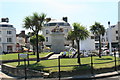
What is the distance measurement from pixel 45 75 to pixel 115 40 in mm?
60520

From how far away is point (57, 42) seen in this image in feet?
122

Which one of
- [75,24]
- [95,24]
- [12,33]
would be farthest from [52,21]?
[75,24]

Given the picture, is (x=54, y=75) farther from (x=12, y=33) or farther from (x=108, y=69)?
(x=12, y=33)

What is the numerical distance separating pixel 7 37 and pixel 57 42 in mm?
34810

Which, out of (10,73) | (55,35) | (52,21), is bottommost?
(10,73)

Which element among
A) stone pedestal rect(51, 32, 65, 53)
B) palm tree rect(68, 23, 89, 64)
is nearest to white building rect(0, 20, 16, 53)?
stone pedestal rect(51, 32, 65, 53)

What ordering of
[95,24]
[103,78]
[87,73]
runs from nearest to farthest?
[103,78]
[87,73]
[95,24]

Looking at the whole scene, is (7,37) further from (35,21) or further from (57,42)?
(35,21)

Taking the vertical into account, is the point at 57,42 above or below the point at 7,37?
below

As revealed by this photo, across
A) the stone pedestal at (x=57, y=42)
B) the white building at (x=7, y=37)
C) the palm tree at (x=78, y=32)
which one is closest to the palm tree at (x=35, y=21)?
the palm tree at (x=78, y=32)

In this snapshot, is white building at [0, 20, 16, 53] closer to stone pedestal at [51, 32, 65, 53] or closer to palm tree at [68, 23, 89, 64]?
stone pedestal at [51, 32, 65, 53]

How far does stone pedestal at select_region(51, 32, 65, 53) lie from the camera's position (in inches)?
1452

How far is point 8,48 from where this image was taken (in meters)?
67.1

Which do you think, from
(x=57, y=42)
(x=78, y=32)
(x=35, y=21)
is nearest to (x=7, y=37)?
(x=57, y=42)
